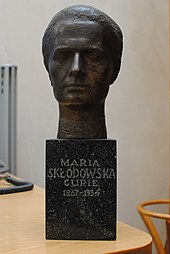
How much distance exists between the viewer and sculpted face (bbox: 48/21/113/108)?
2.48 ft

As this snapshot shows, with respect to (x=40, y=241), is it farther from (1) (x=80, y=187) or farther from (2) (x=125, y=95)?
(2) (x=125, y=95)

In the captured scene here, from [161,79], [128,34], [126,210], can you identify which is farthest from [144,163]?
[128,34]

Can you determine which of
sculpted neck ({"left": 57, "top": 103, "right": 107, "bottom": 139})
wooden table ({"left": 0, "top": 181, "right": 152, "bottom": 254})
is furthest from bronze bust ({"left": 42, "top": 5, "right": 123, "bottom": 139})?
wooden table ({"left": 0, "top": 181, "right": 152, "bottom": 254})

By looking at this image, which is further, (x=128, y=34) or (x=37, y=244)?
(x=128, y=34)

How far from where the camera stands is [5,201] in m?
1.01

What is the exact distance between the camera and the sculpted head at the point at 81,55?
0.76 meters

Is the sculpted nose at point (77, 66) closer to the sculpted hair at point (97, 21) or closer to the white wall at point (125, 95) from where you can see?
the sculpted hair at point (97, 21)

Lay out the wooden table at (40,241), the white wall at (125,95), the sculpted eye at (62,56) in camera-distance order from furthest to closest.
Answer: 1. the white wall at (125,95)
2. the sculpted eye at (62,56)
3. the wooden table at (40,241)

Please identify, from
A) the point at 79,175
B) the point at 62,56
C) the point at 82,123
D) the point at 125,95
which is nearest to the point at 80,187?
the point at 79,175

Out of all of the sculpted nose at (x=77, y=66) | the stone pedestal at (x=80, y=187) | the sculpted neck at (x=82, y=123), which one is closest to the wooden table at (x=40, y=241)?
the stone pedestal at (x=80, y=187)

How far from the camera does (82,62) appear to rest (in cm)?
76

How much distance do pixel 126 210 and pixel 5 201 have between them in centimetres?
120

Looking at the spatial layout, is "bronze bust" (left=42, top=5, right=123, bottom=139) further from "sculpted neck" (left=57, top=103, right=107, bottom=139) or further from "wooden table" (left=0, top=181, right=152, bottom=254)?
"wooden table" (left=0, top=181, right=152, bottom=254)

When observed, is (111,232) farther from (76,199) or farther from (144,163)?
(144,163)
